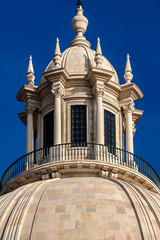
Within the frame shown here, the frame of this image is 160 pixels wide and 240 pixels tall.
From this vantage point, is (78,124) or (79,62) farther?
(79,62)

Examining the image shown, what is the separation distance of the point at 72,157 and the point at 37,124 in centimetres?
491

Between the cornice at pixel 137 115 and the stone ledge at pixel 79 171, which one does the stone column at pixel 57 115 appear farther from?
the cornice at pixel 137 115

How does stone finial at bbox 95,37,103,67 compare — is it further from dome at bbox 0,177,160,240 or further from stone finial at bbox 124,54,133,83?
dome at bbox 0,177,160,240

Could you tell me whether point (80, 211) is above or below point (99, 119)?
below

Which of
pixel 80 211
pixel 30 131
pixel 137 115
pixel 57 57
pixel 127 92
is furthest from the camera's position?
pixel 137 115

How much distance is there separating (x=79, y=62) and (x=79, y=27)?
4099mm

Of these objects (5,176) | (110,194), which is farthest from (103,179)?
(5,176)

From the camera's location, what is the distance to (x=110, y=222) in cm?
4616

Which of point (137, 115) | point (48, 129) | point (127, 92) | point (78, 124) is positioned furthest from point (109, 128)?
point (137, 115)

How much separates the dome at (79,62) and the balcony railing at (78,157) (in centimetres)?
511

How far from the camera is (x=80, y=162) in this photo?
52531 millimetres

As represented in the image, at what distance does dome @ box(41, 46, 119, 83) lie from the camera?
57812mm

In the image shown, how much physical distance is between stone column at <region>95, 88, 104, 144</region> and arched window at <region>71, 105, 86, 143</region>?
0.92m

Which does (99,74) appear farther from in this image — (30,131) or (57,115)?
(30,131)
